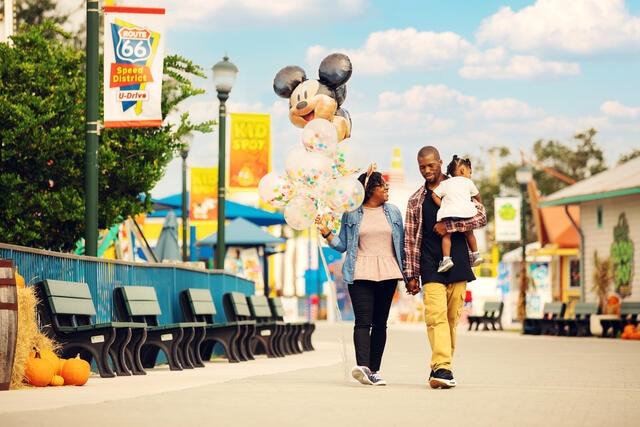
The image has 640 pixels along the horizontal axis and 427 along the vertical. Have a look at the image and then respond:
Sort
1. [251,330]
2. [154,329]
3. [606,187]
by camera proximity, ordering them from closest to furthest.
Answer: [154,329] → [251,330] → [606,187]

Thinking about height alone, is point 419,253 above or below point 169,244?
above

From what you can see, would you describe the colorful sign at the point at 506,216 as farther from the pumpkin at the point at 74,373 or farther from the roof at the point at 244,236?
the pumpkin at the point at 74,373

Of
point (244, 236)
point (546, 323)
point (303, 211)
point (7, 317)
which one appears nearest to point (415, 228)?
point (303, 211)

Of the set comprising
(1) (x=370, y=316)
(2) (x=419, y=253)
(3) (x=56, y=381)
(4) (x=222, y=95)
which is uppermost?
(4) (x=222, y=95)

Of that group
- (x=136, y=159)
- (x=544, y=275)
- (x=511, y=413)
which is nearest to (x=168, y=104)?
(x=136, y=159)

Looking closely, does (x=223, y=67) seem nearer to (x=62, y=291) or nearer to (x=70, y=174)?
(x=70, y=174)

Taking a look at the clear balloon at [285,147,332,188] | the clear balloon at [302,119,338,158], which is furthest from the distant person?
the clear balloon at [302,119,338,158]

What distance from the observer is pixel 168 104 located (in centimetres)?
2219

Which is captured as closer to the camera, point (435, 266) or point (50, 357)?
point (435, 266)

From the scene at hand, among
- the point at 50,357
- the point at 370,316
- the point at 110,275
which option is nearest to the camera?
the point at 50,357

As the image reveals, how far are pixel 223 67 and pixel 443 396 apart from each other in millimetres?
13453

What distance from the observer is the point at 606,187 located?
37.7m

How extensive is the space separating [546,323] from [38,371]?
1072 inches

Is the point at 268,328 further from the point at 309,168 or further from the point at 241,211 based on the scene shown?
the point at 241,211
